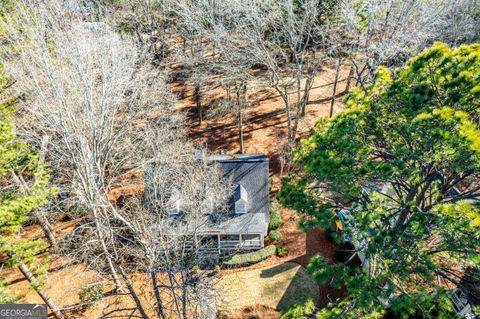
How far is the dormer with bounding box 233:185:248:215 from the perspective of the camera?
1492 centimetres

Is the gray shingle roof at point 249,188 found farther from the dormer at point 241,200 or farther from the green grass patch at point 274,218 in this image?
the green grass patch at point 274,218

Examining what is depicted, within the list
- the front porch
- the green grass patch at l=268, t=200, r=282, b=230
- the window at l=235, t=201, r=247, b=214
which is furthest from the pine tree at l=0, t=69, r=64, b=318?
the green grass patch at l=268, t=200, r=282, b=230

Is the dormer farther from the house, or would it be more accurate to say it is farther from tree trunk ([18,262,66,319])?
tree trunk ([18,262,66,319])

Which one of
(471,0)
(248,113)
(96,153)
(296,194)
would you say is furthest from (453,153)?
(471,0)

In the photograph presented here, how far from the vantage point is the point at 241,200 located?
49.2 ft

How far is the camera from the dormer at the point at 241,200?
14.9 meters

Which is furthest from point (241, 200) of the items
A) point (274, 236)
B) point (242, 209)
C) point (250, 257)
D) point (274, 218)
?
point (250, 257)

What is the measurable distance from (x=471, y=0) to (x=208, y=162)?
72.3ft

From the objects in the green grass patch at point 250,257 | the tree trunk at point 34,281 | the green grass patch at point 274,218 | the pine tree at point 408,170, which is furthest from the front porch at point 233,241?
the pine tree at point 408,170

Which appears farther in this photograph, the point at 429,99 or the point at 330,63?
the point at 330,63

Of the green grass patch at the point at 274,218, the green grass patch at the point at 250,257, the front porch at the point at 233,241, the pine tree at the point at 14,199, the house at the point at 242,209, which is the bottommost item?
the green grass patch at the point at 250,257

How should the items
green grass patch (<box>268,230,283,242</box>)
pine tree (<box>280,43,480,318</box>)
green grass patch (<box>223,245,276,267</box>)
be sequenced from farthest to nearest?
green grass patch (<box>268,230,283,242</box>) → green grass patch (<box>223,245,276,267</box>) → pine tree (<box>280,43,480,318</box>)

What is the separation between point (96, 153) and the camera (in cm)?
1009

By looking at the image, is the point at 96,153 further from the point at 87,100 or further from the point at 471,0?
the point at 471,0
